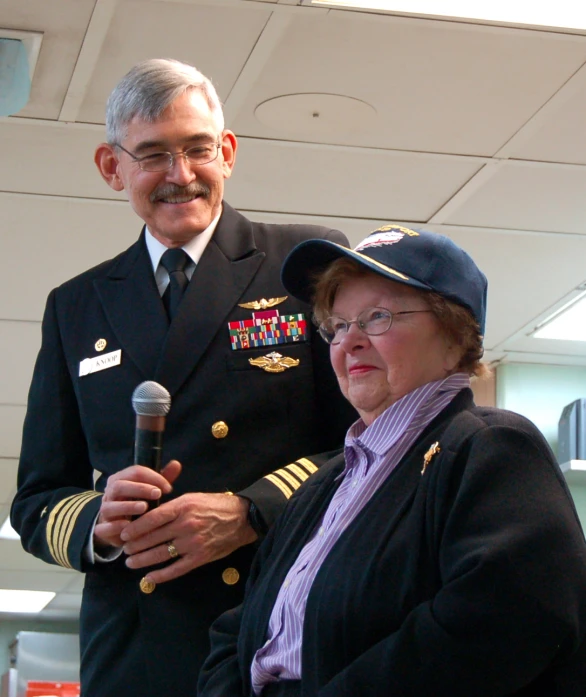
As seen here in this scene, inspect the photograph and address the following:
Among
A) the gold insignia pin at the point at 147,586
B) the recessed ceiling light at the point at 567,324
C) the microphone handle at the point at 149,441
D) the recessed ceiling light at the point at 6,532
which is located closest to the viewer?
the microphone handle at the point at 149,441

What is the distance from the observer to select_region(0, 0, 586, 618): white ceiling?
327 cm

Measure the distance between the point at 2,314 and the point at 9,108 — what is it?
6.63 ft

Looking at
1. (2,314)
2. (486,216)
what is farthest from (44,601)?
(486,216)

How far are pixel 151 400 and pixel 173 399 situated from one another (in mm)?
190

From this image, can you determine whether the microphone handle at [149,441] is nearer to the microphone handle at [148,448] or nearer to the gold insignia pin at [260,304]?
the microphone handle at [148,448]

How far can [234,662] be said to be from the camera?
1.75 metres

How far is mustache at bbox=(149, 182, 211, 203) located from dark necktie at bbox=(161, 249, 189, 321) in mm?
98

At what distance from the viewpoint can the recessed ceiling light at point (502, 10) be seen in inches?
125

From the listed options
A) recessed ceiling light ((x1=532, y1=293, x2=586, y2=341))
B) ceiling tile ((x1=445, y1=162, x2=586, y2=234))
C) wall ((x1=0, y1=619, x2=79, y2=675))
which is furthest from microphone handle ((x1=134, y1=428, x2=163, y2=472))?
wall ((x1=0, y1=619, x2=79, y2=675))

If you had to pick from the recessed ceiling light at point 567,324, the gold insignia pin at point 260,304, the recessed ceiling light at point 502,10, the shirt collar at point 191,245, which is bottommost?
the gold insignia pin at point 260,304

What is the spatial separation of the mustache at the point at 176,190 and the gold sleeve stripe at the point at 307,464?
1.49ft

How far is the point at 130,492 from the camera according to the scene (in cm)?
178

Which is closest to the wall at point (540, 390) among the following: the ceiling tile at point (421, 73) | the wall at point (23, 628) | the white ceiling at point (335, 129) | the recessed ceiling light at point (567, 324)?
the recessed ceiling light at point (567, 324)

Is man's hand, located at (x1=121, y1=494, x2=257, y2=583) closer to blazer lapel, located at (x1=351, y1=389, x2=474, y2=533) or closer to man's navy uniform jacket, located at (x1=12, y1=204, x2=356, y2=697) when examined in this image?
man's navy uniform jacket, located at (x1=12, y1=204, x2=356, y2=697)
